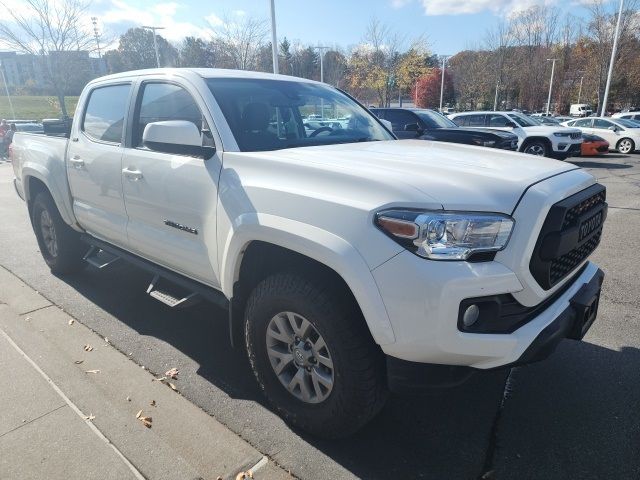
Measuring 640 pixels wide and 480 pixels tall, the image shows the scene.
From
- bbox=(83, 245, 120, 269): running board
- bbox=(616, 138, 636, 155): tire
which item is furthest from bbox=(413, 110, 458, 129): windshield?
bbox=(616, 138, 636, 155): tire

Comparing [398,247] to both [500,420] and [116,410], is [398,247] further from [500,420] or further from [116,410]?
[116,410]

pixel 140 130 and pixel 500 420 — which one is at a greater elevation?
pixel 140 130

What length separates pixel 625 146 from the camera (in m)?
18.6

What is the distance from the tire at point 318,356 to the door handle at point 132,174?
1.34 m

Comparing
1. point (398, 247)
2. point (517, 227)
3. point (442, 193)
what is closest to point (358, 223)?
point (398, 247)

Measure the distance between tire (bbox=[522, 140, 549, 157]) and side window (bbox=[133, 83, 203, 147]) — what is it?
13.4 m

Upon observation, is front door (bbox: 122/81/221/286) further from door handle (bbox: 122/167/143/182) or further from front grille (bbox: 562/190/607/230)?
front grille (bbox: 562/190/607/230)

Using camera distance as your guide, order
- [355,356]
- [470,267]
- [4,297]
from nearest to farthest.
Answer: [470,267] < [355,356] < [4,297]

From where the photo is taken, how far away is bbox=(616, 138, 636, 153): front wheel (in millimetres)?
18422

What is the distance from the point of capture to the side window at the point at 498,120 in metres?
15.2

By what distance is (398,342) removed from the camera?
6.70 ft

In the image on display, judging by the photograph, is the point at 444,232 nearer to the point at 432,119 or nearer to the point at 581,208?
the point at 581,208

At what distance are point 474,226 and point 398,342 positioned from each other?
585mm

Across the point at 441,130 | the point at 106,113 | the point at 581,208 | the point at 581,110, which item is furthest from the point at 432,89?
the point at 581,208
